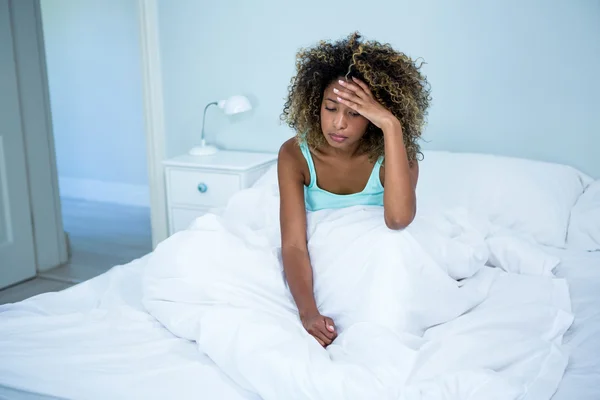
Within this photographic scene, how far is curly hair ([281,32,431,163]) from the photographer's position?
138 cm

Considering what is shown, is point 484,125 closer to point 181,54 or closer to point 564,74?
point 564,74

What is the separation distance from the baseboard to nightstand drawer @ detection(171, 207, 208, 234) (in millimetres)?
1561

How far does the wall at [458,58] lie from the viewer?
6.66 ft

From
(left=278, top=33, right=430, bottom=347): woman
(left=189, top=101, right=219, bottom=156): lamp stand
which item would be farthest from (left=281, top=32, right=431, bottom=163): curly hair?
(left=189, top=101, right=219, bottom=156): lamp stand

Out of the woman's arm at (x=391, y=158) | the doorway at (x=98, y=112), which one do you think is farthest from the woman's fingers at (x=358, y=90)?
the doorway at (x=98, y=112)

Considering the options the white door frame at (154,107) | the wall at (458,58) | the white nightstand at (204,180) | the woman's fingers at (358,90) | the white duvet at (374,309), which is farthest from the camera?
the white door frame at (154,107)

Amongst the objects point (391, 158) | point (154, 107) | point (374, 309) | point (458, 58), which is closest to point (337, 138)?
point (391, 158)

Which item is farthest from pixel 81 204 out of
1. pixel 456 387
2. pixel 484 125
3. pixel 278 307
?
pixel 456 387

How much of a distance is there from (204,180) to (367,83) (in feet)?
3.76

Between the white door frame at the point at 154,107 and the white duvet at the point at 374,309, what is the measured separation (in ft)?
4.54

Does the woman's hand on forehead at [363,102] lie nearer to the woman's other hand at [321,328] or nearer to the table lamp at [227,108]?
the woman's other hand at [321,328]

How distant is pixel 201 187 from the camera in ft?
7.73

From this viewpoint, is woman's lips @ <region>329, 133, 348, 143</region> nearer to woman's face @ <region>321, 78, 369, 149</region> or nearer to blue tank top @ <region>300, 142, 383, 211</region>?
woman's face @ <region>321, 78, 369, 149</region>

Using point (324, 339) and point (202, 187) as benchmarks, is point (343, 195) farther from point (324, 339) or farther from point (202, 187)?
point (202, 187)
